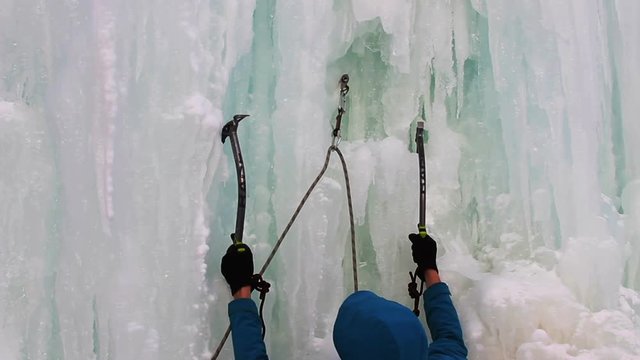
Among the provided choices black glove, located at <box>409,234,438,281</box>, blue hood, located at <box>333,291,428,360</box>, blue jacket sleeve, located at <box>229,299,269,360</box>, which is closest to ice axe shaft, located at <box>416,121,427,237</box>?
black glove, located at <box>409,234,438,281</box>

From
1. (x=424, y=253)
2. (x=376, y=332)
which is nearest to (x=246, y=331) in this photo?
(x=376, y=332)

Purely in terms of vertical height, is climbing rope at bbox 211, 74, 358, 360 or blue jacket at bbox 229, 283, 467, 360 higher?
climbing rope at bbox 211, 74, 358, 360

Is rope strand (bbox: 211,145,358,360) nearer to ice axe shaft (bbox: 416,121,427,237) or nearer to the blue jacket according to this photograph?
the blue jacket

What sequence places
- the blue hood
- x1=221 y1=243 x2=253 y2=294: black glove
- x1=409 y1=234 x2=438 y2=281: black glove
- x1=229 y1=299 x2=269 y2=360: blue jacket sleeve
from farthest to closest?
x1=409 y1=234 x2=438 y2=281: black glove, x1=221 y1=243 x2=253 y2=294: black glove, x1=229 y1=299 x2=269 y2=360: blue jacket sleeve, the blue hood

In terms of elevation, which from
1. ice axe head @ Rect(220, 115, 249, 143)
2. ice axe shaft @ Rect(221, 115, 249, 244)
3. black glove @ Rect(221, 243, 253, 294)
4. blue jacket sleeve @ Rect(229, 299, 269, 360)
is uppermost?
ice axe head @ Rect(220, 115, 249, 143)

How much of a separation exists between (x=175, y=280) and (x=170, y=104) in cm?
56

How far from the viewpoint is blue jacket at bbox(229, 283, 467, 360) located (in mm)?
1630

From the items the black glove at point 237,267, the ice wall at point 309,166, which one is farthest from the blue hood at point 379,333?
the ice wall at point 309,166

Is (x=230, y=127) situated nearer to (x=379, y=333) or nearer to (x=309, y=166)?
(x=309, y=166)

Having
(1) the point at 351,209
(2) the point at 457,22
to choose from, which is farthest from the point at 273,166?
(2) the point at 457,22

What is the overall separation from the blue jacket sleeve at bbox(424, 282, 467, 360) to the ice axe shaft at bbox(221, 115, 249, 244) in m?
0.71

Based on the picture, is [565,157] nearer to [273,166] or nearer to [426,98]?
[426,98]

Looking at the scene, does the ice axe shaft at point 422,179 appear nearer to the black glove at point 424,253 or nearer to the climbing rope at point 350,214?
the black glove at point 424,253

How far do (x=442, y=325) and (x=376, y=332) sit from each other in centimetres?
55
